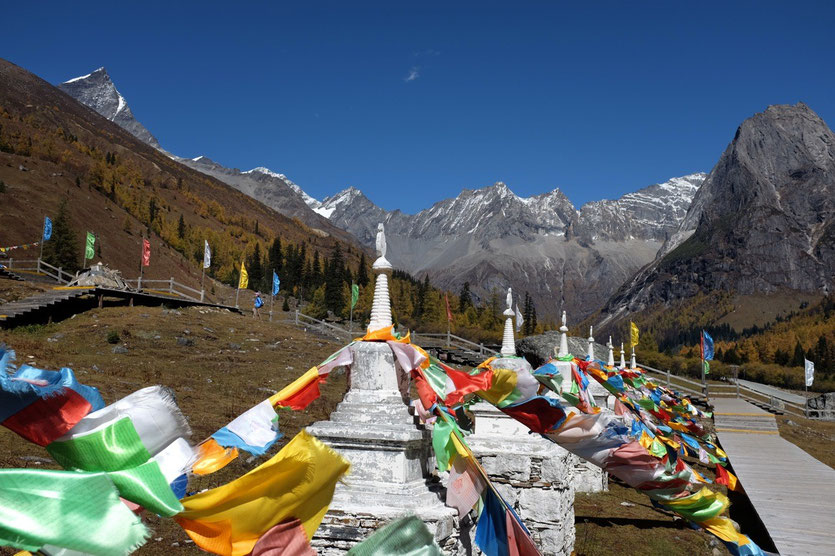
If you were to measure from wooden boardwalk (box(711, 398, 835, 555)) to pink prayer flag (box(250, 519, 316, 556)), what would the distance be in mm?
8066

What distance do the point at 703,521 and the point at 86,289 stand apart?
2943 centimetres

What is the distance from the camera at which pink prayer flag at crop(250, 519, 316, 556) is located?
8.98 ft

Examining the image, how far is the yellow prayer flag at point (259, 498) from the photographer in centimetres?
264

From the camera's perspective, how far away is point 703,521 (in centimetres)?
632

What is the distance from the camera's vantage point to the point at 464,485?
15.4 feet

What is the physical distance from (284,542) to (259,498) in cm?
27

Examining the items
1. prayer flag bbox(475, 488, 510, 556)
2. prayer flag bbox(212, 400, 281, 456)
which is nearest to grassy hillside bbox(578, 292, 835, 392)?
prayer flag bbox(475, 488, 510, 556)

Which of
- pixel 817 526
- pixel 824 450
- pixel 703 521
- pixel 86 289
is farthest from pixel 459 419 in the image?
pixel 86 289

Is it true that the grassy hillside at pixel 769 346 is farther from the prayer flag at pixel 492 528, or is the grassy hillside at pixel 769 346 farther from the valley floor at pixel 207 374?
the prayer flag at pixel 492 528

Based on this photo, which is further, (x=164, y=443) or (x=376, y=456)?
(x=376, y=456)

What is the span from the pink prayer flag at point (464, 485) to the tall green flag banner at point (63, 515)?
277 cm

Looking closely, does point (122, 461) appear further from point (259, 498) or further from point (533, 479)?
point (533, 479)

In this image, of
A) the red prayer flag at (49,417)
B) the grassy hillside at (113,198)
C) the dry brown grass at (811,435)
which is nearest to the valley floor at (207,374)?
the red prayer flag at (49,417)

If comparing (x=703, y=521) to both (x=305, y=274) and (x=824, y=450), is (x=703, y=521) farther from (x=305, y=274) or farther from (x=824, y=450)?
(x=305, y=274)
